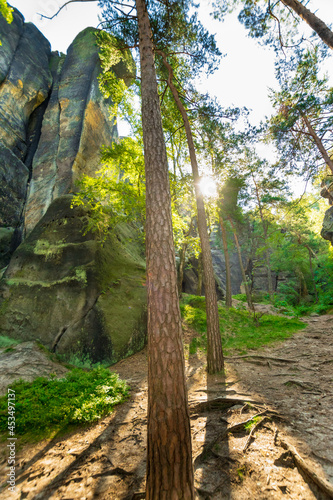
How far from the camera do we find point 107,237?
1109cm

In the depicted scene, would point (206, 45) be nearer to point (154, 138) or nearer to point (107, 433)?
point (154, 138)

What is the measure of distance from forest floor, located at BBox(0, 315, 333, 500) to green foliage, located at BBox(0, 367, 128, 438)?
249 millimetres

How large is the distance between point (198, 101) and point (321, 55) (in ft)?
16.7

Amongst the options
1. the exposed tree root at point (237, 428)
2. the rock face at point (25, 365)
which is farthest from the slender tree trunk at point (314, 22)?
the rock face at point (25, 365)

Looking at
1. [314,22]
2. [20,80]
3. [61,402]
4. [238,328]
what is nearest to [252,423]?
[61,402]

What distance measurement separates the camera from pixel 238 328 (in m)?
11.7

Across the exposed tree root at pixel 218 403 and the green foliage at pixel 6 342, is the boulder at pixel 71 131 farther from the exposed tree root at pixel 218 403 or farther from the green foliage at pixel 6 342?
the exposed tree root at pixel 218 403

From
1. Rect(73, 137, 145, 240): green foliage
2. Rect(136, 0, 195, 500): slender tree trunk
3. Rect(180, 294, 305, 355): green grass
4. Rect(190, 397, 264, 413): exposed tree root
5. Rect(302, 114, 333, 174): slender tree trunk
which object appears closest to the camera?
Rect(136, 0, 195, 500): slender tree trunk

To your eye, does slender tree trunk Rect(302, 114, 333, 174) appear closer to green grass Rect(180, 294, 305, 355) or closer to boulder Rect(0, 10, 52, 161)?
green grass Rect(180, 294, 305, 355)

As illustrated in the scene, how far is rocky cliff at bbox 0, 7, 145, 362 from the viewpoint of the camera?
316 inches

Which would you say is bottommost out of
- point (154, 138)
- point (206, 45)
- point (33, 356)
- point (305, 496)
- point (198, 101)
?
point (305, 496)

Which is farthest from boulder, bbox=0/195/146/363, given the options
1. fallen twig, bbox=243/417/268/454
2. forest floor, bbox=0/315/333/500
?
fallen twig, bbox=243/417/268/454

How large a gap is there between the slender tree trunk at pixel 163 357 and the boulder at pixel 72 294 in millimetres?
5763

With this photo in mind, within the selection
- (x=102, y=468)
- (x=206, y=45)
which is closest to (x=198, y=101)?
(x=206, y=45)
